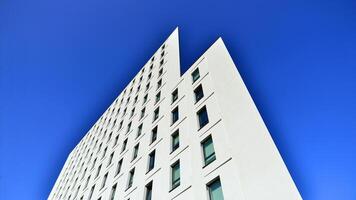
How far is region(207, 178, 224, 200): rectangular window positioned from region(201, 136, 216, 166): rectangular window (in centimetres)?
120

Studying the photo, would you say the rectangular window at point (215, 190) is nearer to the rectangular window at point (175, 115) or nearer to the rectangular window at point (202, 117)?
the rectangular window at point (202, 117)

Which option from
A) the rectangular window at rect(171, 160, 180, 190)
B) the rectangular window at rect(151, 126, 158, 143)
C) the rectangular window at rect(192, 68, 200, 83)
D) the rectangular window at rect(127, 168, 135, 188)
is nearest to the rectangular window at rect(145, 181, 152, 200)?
the rectangular window at rect(171, 160, 180, 190)

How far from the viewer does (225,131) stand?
1270 cm

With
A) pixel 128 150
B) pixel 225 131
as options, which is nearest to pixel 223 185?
pixel 225 131

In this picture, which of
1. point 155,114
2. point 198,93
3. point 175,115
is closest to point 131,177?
point 175,115

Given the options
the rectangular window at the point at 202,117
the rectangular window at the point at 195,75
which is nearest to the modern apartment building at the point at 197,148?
the rectangular window at the point at 202,117

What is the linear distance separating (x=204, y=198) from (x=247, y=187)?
203cm

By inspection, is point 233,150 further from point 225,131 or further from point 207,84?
point 207,84

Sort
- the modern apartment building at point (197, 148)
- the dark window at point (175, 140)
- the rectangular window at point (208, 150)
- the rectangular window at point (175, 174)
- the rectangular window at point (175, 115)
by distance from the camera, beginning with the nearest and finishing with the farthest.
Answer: the modern apartment building at point (197, 148) → the rectangular window at point (208, 150) → the rectangular window at point (175, 174) → the dark window at point (175, 140) → the rectangular window at point (175, 115)

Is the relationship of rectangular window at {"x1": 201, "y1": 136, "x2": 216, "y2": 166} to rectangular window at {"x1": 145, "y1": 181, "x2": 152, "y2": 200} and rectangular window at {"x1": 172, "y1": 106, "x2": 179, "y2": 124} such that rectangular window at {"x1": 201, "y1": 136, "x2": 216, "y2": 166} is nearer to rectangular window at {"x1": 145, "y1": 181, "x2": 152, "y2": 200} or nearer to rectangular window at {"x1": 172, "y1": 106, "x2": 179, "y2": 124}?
rectangular window at {"x1": 145, "y1": 181, "x2": 152, "y2": 200}

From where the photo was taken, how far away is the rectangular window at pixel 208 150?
40.7 ft

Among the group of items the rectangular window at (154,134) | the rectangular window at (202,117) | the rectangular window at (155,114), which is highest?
the rectangular window at (155,114)

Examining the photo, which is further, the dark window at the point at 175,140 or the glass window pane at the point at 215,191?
the dark window at the point at 175,140

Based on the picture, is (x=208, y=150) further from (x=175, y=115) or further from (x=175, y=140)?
(x=175, y=115)
